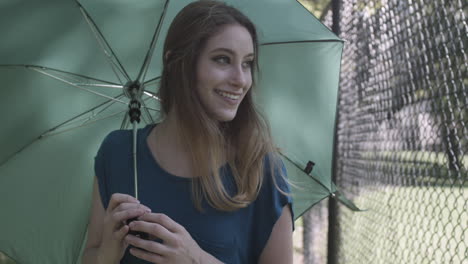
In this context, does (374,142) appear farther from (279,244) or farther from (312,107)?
(279,244)

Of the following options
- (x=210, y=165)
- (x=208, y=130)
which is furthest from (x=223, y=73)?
(x=210, y=165)

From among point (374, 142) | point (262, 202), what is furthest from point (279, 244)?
point (374, 142)

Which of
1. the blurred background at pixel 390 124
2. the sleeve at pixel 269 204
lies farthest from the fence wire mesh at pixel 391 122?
the sleeve at pixel 269 204

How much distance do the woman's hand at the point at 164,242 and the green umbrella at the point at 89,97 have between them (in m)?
0.79

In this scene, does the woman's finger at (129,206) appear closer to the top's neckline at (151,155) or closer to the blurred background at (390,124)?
the top's neckline at (151,155)

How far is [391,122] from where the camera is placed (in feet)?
13.1

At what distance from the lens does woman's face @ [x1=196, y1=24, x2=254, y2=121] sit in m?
2.23

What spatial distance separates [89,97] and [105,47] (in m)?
0.28

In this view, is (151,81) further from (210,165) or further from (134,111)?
(210,165)

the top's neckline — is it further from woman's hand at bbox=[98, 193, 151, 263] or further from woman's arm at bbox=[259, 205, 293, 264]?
woman's arm at bbox=[259, 205, 293, 264]

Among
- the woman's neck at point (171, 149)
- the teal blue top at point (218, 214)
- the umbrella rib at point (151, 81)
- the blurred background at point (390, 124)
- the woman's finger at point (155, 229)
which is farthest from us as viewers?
the blurred background at point (390, 124)

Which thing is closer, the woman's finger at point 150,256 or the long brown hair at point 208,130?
the woman's finger at point 150,256

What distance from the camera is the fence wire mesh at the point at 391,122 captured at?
3.16 metres

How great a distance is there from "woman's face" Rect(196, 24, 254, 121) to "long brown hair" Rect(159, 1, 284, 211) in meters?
0.03
